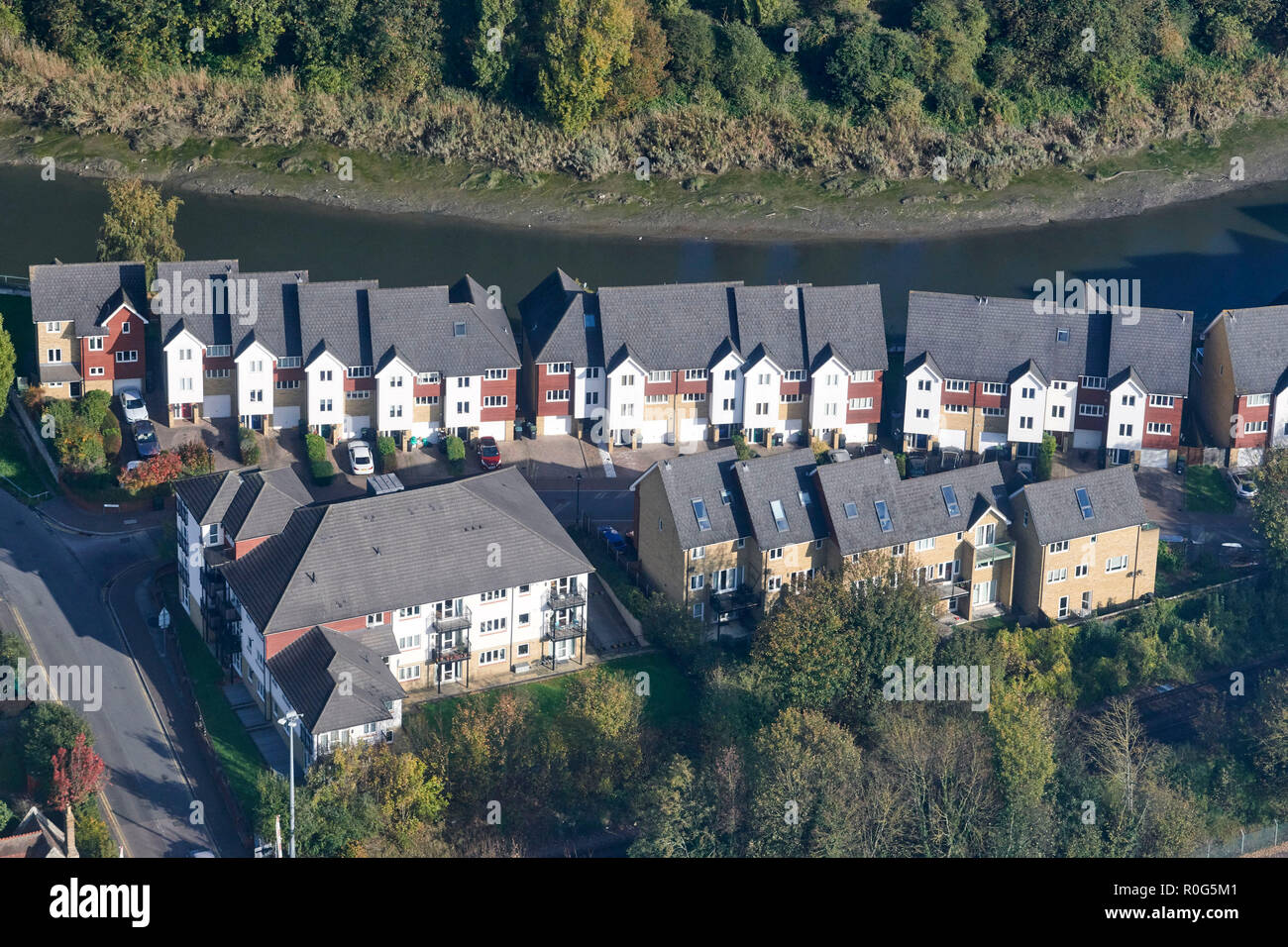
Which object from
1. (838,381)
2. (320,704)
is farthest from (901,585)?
(320,704)

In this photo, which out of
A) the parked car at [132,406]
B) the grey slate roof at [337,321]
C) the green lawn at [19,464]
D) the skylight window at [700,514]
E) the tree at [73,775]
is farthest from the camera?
the parked car at [132,406]

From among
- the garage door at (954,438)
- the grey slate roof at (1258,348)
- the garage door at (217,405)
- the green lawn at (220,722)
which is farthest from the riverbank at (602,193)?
the green lawn at (220,722)

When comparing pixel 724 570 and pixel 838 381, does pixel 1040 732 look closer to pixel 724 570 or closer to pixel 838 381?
pixel 724 570

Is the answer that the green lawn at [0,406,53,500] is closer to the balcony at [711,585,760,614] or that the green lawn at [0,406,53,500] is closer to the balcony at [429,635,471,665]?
the balcony at [429,635,471,665]

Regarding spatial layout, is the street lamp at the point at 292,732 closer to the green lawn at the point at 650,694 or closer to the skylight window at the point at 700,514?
the green lawn at the point at 650,694

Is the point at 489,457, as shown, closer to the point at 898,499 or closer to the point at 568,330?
the point at 568,330

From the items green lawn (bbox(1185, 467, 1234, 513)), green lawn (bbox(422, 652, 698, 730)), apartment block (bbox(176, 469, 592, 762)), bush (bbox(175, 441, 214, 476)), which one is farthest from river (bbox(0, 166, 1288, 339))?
green lawn (bbox(422, 652, 698, 730))
